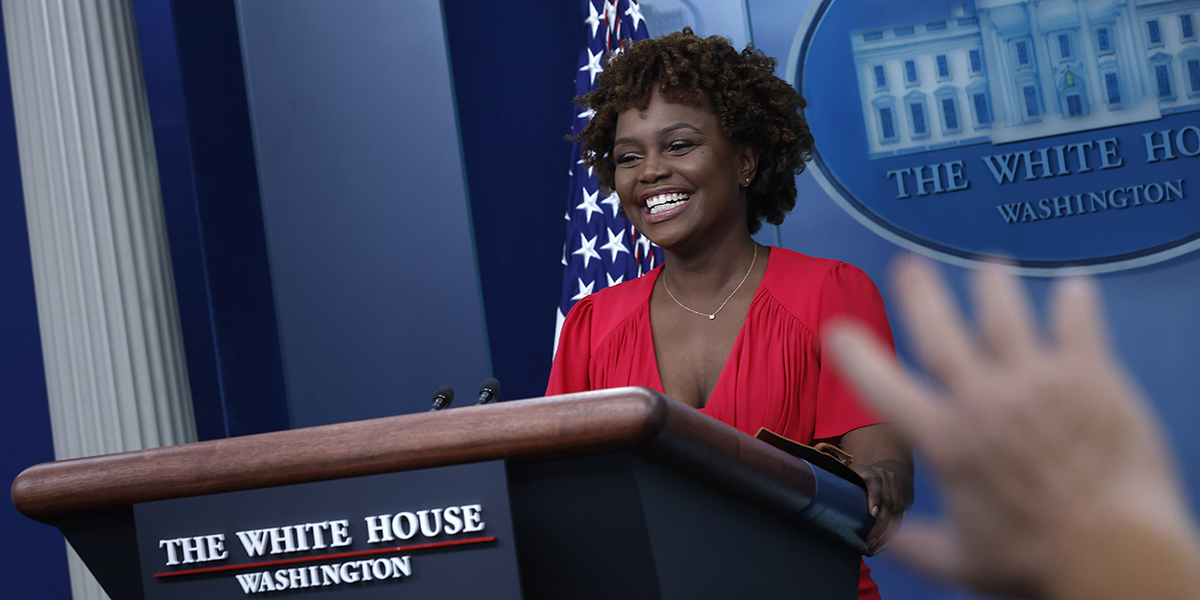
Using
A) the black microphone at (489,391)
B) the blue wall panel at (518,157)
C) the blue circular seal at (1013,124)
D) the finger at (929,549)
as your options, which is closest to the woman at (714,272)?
the black microphone at (489,391)

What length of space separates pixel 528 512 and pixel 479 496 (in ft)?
0.20

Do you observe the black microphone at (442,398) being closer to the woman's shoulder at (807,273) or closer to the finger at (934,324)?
the woman's shoulder at (807,273)

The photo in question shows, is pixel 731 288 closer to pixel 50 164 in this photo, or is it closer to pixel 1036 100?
pixel 1036 100

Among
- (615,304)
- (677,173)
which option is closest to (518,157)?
(615,304)

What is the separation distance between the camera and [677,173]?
1870 mm

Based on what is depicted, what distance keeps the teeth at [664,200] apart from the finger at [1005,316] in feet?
4.44

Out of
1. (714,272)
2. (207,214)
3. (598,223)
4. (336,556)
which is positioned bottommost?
(336,556)

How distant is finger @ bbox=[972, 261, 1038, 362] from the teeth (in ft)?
4.44

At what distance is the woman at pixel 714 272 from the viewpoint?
67.4 inches

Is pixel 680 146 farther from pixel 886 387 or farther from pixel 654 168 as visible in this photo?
pixel 886 387

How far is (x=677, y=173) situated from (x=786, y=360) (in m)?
0.43

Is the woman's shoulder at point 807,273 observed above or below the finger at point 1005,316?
above

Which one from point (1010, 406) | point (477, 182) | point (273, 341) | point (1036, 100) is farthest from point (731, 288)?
point (273, 341)

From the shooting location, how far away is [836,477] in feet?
3.78
